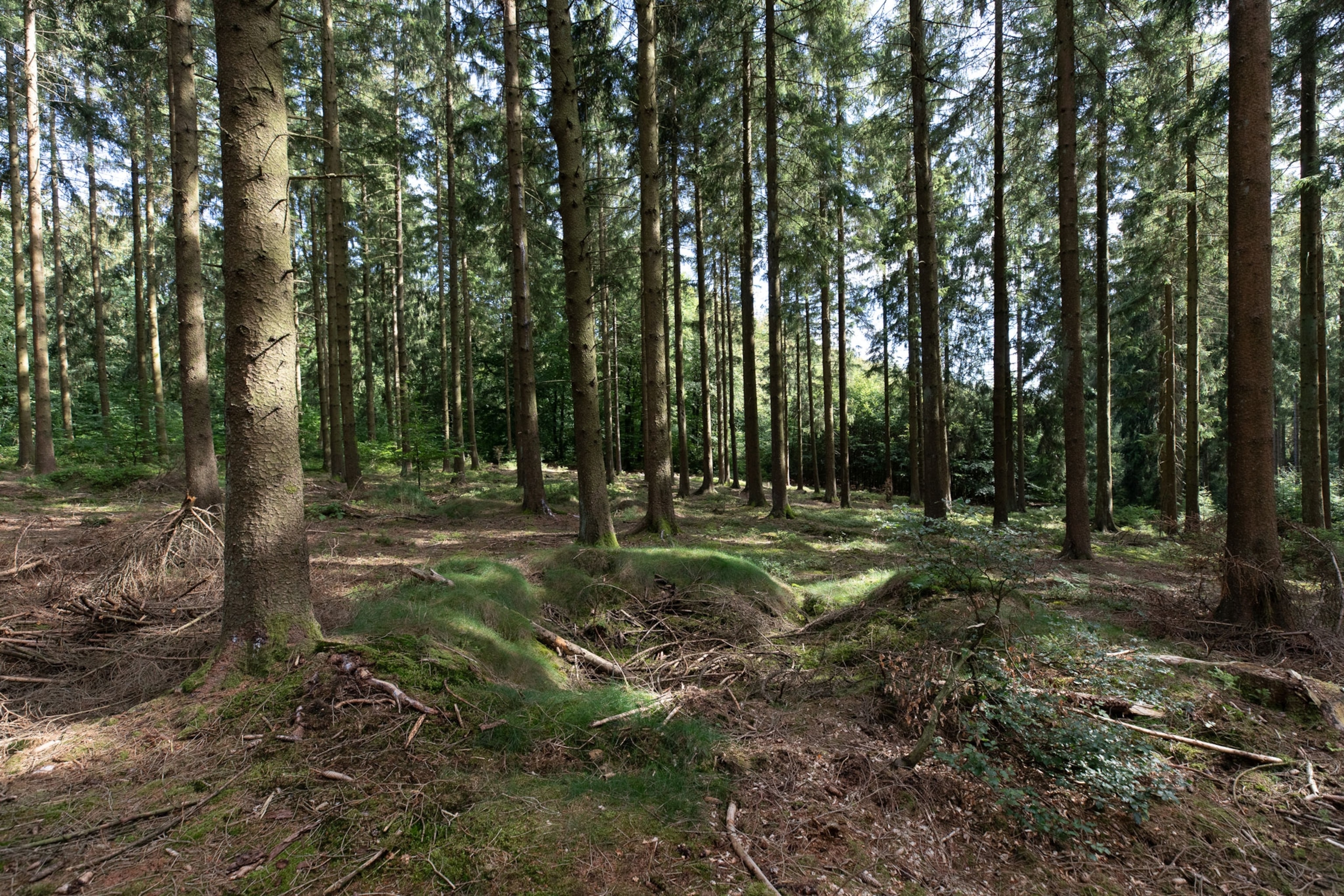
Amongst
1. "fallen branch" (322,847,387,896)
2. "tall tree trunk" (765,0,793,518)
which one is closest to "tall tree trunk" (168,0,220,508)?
"fallen branch" (322,847,387,896)

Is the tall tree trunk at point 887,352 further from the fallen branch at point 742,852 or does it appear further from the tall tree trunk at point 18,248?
the tall tree trunk at point 18,248

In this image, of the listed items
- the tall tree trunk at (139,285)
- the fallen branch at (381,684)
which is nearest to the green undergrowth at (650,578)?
the fallen branch at (381,684)

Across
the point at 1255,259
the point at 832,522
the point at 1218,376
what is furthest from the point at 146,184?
the point at 1218,376

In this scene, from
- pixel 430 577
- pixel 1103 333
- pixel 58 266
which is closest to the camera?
pixel 430 577

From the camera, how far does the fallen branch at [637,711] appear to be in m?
3.68

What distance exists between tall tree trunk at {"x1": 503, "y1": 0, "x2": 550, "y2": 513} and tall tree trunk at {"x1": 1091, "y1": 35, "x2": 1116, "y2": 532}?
33.1ft

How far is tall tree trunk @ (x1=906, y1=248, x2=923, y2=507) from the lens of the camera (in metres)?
19.1

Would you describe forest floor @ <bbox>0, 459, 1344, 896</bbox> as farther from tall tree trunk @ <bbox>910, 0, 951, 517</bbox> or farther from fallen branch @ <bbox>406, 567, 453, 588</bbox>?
tall tree trunk @ <bbox>910, 0, 951, 517</bbox>

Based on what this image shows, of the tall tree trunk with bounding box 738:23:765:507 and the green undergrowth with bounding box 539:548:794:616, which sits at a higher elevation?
the tall tree trunk with bounding box 738:23:765:507

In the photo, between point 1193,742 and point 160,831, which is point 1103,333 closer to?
point 1193,742

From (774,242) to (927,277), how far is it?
12.2 feet

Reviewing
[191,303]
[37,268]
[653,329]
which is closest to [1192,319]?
[653,329]

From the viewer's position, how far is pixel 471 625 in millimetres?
4676

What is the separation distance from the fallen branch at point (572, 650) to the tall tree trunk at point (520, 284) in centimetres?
695
